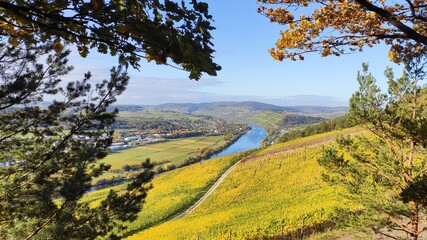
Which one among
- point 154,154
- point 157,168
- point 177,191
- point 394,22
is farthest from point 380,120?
point 154,154

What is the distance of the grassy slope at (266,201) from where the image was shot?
2228 cm

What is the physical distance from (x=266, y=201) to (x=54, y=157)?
93.7ft

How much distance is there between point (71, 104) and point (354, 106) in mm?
9322

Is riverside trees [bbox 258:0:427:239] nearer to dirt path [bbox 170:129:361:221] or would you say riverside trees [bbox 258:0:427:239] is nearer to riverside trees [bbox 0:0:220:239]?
riverside trees [bbox 0:0:220:239]

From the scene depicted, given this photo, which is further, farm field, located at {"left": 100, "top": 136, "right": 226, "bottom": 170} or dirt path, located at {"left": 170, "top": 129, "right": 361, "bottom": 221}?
farm field, located at {"left": 100, "top": 136, "right": 226, "bottom": 170}

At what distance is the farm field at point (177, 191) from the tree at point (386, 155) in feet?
76.2

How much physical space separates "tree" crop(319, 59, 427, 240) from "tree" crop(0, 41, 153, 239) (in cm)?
773

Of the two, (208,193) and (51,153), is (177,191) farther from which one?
(51,153)

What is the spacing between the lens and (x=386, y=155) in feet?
35.1

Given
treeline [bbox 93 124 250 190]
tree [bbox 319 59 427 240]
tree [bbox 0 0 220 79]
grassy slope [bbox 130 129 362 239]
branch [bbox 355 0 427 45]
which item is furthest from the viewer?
treeline [bbox 93 124 250 190]

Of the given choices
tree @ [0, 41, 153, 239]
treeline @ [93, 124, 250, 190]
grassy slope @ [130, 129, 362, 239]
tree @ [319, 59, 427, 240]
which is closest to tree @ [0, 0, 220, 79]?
tree @ [0, 41, 153, 239]

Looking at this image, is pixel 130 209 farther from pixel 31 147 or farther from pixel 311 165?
pixel 311 165

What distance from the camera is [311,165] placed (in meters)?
42.2

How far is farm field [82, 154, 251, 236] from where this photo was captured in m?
37.6
